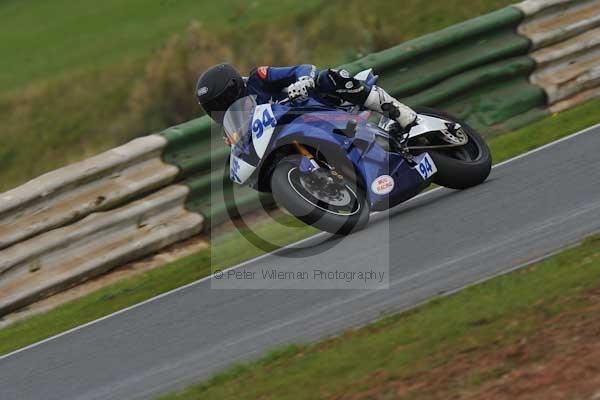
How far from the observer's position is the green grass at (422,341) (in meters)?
5.38

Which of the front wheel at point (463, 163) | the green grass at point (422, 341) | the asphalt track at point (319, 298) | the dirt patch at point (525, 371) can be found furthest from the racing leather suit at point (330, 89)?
the dirt patch at point (525, 371)

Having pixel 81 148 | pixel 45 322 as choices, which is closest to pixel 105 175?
pixel 45 322

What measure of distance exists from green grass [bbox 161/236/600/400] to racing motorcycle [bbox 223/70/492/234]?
186 centimetres

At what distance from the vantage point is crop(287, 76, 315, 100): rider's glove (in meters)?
8.18

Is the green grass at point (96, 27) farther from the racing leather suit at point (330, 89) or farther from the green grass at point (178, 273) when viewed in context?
the racing leather suit at point (330, 89)

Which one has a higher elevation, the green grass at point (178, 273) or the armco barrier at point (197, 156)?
the armco barrier at point (197, 156)

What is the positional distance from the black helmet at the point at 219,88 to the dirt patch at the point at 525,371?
3.44 m

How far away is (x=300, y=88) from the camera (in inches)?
322

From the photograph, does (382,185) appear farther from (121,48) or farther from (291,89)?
(121,48)

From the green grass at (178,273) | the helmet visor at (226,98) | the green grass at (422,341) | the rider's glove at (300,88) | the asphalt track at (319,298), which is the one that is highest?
the helmet visor at (226,98)

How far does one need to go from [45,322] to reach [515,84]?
548cm

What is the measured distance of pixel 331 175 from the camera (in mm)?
8180

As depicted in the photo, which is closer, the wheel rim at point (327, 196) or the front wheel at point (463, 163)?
the wheel rim at point (327, 196)

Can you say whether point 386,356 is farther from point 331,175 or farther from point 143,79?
point 143,79
